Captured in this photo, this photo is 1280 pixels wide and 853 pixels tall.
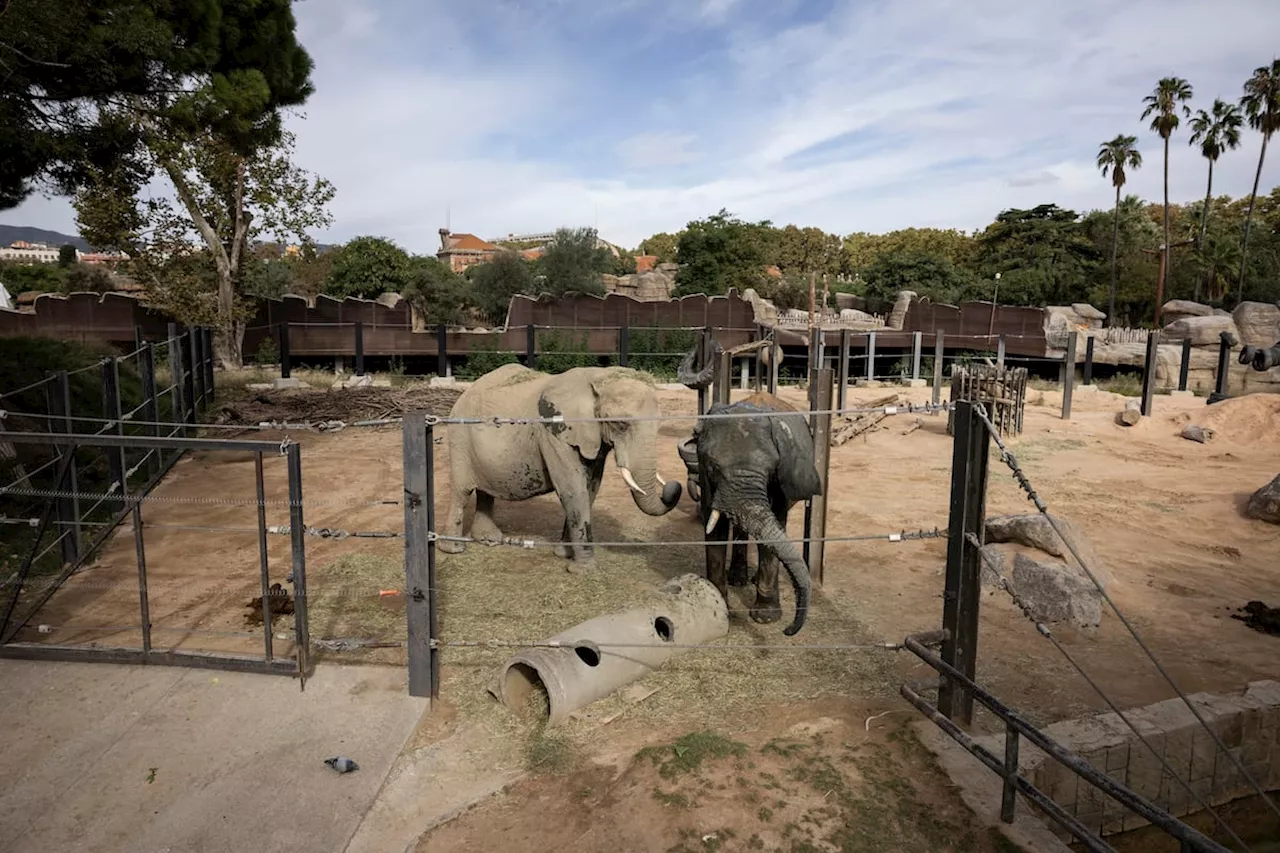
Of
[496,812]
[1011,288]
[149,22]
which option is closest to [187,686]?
[496,812]

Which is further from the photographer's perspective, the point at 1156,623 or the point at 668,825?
the point at 1156,623

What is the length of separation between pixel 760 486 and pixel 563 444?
217 cm

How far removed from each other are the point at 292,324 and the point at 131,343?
4045 mm

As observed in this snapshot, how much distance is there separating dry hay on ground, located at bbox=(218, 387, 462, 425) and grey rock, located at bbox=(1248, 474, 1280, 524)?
13.3 metres

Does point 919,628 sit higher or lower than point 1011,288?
lower

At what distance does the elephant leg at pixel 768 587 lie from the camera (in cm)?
636

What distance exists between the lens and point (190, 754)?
13.7 ft

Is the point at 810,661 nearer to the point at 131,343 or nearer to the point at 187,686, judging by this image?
the point at 187,686

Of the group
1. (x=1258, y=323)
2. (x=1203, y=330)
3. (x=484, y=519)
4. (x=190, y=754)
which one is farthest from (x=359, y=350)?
(x=1258, y=323)

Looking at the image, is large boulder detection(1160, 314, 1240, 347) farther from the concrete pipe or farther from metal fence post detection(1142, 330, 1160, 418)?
the concrete pipe

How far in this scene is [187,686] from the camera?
15.8 feet

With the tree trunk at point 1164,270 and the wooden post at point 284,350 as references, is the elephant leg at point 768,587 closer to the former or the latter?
the wooden post at point 284,350

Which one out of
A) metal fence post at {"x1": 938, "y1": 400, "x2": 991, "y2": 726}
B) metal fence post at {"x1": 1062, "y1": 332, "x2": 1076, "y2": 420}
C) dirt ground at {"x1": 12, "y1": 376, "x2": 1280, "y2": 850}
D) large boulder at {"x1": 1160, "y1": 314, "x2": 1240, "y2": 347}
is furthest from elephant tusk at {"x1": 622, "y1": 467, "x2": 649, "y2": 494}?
large boulder at {"x1": 1160, "y1": 314, "x2": 1240, "y2": 347}

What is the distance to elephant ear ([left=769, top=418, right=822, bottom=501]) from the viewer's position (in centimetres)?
611
